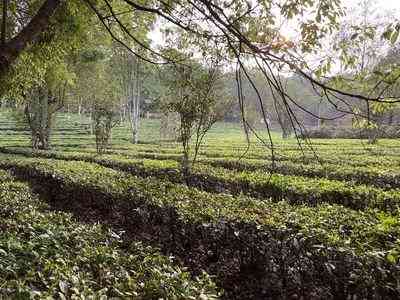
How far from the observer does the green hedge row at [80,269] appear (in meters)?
3.38

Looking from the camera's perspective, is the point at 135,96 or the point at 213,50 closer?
the point at 213,50

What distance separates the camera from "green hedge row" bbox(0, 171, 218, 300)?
3385 mm

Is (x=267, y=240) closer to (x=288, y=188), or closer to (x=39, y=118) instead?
(x=288, y=188)

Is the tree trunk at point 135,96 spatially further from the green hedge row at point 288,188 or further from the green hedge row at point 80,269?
the green hedge row at point 80,269

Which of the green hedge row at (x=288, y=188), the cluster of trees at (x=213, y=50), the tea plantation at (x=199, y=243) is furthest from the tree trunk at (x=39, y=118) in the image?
the tea plantation at (x=199, y=243)

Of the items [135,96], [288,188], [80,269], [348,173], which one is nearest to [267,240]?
[80,269]

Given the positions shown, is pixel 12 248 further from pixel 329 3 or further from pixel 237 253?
pixel 329 3

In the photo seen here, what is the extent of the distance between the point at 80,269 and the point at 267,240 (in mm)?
2995

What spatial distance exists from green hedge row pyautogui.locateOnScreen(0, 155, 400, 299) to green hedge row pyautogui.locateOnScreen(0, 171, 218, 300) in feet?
5.24

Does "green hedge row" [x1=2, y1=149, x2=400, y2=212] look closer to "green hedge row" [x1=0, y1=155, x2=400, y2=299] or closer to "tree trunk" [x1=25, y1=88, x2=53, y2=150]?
"green hedge row" [x1=0, y1=155, x2=400, y2=299]

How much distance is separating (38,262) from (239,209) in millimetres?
3993

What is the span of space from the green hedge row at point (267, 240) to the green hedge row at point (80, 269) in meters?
1.60

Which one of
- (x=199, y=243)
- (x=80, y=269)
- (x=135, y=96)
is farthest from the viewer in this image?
(x=135, y=96)

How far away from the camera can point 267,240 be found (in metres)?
6.07
